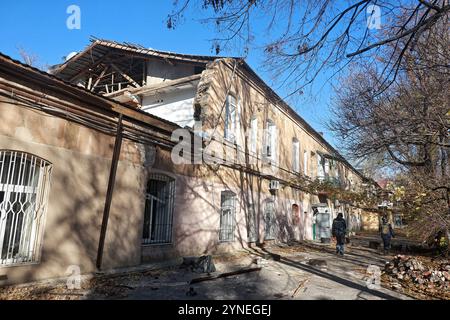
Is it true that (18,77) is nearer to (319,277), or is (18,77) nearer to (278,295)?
(278,295)

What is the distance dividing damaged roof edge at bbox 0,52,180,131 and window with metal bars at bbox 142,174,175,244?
158 centimetres

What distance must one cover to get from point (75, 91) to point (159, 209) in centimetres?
385

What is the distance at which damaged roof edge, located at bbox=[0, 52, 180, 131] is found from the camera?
218 inches

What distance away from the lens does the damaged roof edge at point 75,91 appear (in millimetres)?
5545

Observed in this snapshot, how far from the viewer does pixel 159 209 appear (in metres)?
8.73

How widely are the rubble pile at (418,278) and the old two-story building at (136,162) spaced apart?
533 cm

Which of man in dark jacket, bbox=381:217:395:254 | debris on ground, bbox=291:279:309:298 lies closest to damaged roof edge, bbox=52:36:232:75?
debris on ground, bbox=291:279:309:298

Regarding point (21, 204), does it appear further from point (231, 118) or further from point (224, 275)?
point (231, 118)

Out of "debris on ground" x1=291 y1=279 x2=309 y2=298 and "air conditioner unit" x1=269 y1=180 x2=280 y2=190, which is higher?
"air conditioner unit" x1=269 y1=180 x2=280 y2=190

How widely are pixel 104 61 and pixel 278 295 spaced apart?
12.0m

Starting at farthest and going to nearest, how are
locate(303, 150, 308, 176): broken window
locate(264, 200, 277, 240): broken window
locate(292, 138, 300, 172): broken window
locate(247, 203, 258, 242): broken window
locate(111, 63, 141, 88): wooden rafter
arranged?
locate(303, 150, 308, 176): broken window → locate(292, 138, 300, 172): broken window → locate(264, 200, 277, 240): broken window → locate(111, 63, 141, 88): wooden rafter → locate(247, 203, 258, 242): broken window

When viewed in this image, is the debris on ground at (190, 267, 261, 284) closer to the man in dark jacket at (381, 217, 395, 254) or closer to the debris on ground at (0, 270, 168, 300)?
the debris on ground at (0, 270, 168, 300)

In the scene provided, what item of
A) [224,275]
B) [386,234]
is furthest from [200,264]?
[386,234]

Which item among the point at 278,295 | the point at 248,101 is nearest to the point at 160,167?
the point at 278,295
